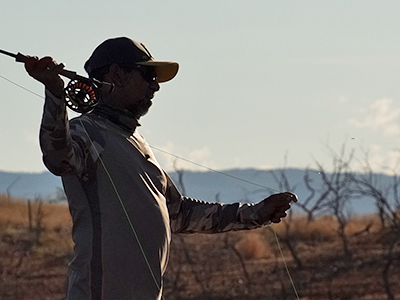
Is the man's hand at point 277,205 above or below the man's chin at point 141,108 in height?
below

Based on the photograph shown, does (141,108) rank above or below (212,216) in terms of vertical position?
above

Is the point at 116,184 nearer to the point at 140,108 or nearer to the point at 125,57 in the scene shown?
the point at 140,108

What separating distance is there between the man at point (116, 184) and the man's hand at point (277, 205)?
0.54 meters

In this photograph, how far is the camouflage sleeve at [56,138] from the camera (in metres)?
3.87

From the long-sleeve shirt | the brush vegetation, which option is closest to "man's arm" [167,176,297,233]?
the long-sleeve shirt

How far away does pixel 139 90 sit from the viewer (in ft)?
15.1

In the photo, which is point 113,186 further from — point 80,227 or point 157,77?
point 157,77

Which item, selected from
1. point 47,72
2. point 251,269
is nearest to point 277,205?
point 47,72

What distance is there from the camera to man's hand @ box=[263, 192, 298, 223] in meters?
4.94

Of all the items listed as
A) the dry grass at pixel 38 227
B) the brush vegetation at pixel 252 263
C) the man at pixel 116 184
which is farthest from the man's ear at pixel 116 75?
the dry grass at pixel 38 227

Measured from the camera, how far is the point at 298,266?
15906 mm

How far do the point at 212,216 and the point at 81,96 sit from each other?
3.72 ft

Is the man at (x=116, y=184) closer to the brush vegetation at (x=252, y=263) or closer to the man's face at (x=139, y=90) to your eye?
the man's face at (x=139, y=90)

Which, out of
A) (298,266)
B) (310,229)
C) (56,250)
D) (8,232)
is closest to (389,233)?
(298,266)
